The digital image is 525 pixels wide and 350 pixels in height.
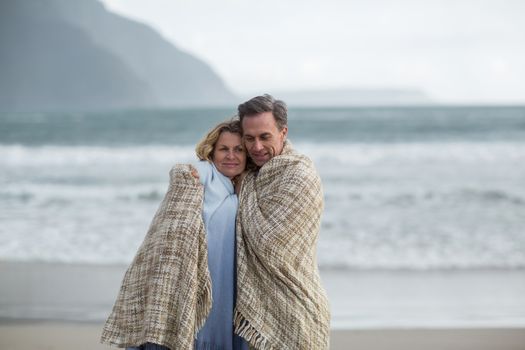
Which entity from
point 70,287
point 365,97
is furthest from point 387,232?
point 365,97

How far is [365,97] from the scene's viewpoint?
3903 cm

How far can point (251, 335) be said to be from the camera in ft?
7.73

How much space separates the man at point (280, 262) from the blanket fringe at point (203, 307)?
0.37ft

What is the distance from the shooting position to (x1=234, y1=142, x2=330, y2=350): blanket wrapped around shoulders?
2332 mm

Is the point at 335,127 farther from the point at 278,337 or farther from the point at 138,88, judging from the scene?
the point at 138,88

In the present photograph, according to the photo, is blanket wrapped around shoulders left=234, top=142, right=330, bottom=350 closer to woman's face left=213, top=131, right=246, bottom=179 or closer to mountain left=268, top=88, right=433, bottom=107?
woman's face left=213, top=131, right=246, bottom=179

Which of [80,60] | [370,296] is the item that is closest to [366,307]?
[370,296]

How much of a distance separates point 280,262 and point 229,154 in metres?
0.47

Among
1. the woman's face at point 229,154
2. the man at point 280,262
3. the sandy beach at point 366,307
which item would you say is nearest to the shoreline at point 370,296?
the sandy beach at point 366,307

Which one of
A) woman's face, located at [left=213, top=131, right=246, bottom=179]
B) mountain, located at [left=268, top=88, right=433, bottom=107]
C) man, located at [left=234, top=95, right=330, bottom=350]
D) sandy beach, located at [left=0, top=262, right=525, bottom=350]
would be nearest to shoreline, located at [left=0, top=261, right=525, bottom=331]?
sandy beach, located at [left=0, top=262, right=525, bottom=350]

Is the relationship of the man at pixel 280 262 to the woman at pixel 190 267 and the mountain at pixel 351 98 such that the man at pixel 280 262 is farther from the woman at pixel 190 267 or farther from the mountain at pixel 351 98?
the mountain at pixel 351 98

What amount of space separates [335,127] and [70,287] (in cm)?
1774

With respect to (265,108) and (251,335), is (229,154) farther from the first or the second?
(251,335)

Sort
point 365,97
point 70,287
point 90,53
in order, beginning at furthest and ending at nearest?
point 90,53 < point 365,97 < point 70,287
